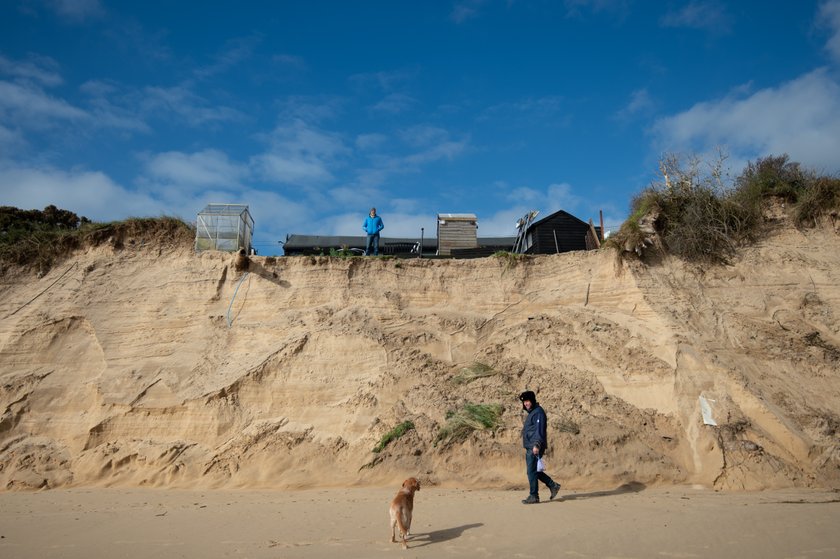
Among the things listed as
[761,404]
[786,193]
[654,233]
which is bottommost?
[761,404]

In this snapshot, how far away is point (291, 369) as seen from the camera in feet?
37.9

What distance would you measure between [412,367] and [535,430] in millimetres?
4017

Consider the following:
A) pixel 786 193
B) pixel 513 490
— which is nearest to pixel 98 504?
pixel 513 490

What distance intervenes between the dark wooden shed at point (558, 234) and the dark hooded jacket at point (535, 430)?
922cm

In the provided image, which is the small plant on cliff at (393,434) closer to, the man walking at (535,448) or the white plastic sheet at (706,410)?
the man walking at (535,448)

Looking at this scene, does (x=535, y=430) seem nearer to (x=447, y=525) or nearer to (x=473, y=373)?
(x=447, y=525)

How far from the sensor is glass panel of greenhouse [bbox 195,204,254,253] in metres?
14.0

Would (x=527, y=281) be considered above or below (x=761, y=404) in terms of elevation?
above

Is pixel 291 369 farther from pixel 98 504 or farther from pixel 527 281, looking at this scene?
pixel 527 281

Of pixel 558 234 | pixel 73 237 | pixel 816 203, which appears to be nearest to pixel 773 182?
pixel 816 203

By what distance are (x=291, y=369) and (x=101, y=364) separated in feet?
13.0

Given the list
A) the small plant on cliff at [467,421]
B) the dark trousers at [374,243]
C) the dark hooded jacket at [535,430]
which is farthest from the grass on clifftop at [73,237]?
the dark hooded jacket at [535,430]

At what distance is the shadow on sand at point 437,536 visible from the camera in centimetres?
605

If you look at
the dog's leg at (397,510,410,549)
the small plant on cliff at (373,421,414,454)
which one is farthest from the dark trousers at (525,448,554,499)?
the small plant on cliff at (373,421,414,454)
